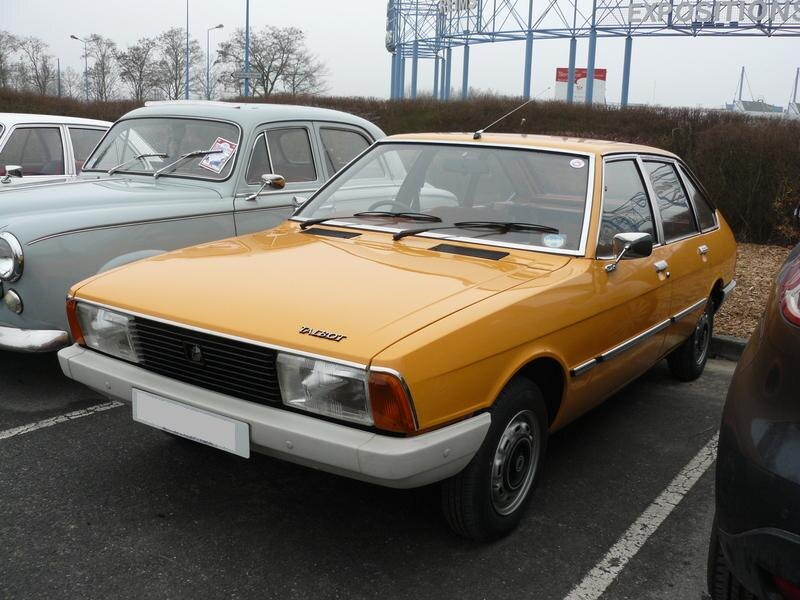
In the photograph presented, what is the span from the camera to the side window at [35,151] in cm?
748

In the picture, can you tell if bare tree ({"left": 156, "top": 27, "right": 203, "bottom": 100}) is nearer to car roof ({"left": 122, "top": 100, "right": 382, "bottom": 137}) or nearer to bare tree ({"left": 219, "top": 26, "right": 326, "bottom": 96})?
bare tree ({"left": 219, "top": 26, "right": 326, "bottom": 96})

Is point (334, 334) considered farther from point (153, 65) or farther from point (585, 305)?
point (153, 65)

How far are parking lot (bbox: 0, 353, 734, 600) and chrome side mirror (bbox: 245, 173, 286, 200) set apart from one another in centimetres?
194

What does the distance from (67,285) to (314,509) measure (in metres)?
2.15

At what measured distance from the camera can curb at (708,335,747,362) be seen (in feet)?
20.4

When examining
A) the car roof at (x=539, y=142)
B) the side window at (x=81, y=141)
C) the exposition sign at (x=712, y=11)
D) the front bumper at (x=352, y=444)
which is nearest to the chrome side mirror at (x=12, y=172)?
the side window at (x=81, y=141)

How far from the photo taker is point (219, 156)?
573cm

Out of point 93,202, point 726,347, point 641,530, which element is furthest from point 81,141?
point 641,530

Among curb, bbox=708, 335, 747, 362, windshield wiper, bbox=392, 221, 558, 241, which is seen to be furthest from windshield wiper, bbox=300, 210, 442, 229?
curb, bbox=708, 335, 747, 362

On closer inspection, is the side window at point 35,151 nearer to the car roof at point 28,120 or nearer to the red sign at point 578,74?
the car roof at point 28,120

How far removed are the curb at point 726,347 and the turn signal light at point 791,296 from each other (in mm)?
4123

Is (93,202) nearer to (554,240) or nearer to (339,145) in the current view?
(339,145)

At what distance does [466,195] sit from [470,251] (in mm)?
510

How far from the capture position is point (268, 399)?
2779 millimetres
